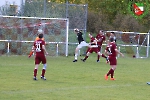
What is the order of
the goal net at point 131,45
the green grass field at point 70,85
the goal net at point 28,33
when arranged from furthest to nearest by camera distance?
the goal net at point 131,45 → the goal net at point 28,33 → the green grass field at point 70,85

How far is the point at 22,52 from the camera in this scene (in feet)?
96.6

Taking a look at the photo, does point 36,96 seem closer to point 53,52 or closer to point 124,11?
point 53,52

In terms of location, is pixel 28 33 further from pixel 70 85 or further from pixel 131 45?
pixel 70 85

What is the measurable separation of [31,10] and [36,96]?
64.2ft

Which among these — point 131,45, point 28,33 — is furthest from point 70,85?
point 131,45

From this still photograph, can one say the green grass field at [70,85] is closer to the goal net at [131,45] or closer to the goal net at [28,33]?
the goal net at [28,33]

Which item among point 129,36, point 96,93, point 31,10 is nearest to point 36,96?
point 96,93

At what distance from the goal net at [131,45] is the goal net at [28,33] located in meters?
5.90

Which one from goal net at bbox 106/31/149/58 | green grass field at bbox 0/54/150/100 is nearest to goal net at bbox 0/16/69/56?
goal net at bbox 106/31/149/58

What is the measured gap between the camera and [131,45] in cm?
3484

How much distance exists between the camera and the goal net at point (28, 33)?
2902 cm

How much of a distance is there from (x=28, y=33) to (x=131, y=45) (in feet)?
31.3

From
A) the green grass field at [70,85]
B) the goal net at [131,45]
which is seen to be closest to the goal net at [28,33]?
the goal net at [131,45]

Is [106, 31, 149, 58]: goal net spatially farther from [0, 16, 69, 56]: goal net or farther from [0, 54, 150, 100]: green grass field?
[0, 54, 150, 100]: green grass field
